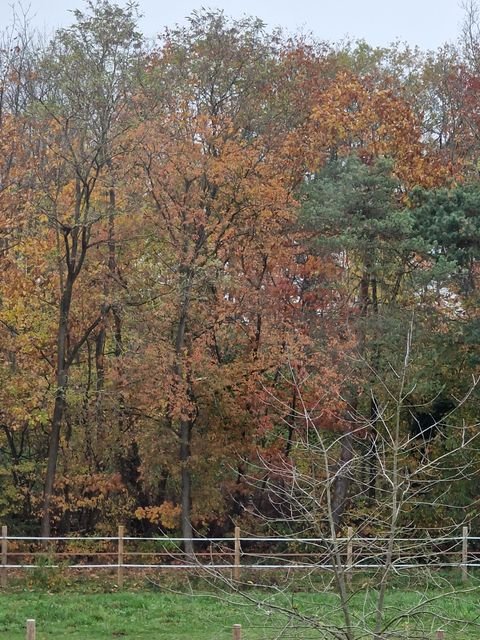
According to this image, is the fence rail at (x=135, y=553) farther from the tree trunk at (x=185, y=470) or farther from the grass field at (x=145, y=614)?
the grass field at (x=145, y=614)

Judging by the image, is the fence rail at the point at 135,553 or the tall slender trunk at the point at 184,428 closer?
the fence rail at the point at 135,553

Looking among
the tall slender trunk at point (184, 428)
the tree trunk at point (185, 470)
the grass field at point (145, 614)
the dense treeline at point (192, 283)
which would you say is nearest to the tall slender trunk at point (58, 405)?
the dense treeline at point (192, 283)

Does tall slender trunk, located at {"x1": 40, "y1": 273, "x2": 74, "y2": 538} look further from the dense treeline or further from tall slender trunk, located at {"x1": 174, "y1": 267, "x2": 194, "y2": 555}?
tall slender trunk, located at {"x1": 174, "y1": 267, "x2": 194, "y2": 555}

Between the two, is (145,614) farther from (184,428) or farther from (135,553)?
(184,428)

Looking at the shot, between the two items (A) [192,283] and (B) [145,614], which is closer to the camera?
(B) [145,614]

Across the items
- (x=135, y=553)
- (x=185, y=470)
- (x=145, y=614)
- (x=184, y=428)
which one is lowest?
(x=145, y=614)

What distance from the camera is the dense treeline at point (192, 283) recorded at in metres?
22.8

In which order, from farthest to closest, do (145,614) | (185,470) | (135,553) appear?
(185,470) < (135,553) < (145,614)

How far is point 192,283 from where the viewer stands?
75.6 feet

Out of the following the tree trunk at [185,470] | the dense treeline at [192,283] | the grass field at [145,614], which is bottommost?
the grass field at [145,614]

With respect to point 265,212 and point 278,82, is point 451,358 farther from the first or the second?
point 278,82

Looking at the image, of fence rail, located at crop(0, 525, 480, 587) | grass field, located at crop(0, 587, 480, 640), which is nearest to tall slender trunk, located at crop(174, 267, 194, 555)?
fence rail, located at crop(0, 525, 480, 587)

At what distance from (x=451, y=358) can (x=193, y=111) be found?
865cm

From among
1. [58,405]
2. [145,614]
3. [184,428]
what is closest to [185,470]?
[184,428]
